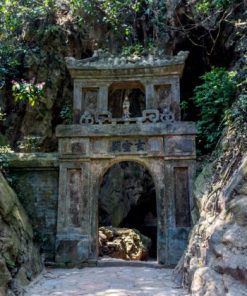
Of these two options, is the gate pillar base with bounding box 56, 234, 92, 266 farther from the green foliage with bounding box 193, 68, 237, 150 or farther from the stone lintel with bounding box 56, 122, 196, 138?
the green foliage with bounding box 193, 68, 237, 150

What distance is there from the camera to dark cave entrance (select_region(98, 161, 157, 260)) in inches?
512

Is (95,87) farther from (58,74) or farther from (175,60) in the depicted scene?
(58,74)

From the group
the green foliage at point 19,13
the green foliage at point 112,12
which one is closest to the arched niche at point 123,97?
the green foliage at point 112,12

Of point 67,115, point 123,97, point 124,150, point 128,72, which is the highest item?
point 123,97

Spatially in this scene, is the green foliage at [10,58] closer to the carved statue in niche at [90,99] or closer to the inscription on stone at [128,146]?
the carved statue in niche at [90,99]

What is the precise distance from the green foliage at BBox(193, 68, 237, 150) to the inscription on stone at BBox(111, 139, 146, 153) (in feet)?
5.63

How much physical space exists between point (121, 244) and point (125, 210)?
2.97 metres

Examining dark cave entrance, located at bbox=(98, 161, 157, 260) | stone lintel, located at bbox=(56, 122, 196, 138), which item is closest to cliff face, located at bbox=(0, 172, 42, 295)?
stone lintel, located at bbox=(56, 122, 196, 138)

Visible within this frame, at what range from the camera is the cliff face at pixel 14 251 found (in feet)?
17.7

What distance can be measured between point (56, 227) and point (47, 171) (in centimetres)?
140

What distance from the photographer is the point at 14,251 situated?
19.8ft

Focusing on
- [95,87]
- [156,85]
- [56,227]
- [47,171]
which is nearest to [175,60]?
[156,85]

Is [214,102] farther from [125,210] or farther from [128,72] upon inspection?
[125,210]

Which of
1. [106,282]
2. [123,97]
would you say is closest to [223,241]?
[106,282]
